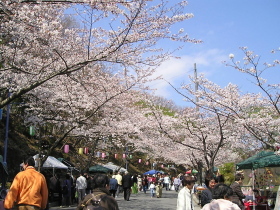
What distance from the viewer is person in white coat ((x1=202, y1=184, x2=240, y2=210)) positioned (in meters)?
4.42

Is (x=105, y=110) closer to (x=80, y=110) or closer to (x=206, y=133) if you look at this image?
(x=80, y=110)

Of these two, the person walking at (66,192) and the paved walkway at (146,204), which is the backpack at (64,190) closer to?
the person walking at (66,192)

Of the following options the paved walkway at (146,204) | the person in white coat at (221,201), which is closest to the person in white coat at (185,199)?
the person in white coat at (221,201)

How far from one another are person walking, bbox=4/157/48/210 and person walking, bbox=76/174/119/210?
137cm

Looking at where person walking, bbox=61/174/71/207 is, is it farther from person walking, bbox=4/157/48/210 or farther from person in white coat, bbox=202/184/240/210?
person in white coat, bbox=202/184/240/210

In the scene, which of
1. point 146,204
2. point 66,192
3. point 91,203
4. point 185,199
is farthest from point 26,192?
point 146,204

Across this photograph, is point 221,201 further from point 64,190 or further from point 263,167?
point 64,190

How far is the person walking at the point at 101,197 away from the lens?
390 centimetres

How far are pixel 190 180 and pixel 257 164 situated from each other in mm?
6629

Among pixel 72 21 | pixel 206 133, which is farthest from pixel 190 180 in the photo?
pixel 72 21

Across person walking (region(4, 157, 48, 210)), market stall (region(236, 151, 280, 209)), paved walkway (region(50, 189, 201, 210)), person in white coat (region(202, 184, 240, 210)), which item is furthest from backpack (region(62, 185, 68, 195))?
person in white coat (region(202, 184, 240, 210))

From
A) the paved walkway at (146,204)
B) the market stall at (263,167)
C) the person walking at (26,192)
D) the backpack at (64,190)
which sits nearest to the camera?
the person walking at (26,192)

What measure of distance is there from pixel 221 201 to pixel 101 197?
5.09 feet

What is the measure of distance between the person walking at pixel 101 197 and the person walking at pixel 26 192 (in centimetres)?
137
